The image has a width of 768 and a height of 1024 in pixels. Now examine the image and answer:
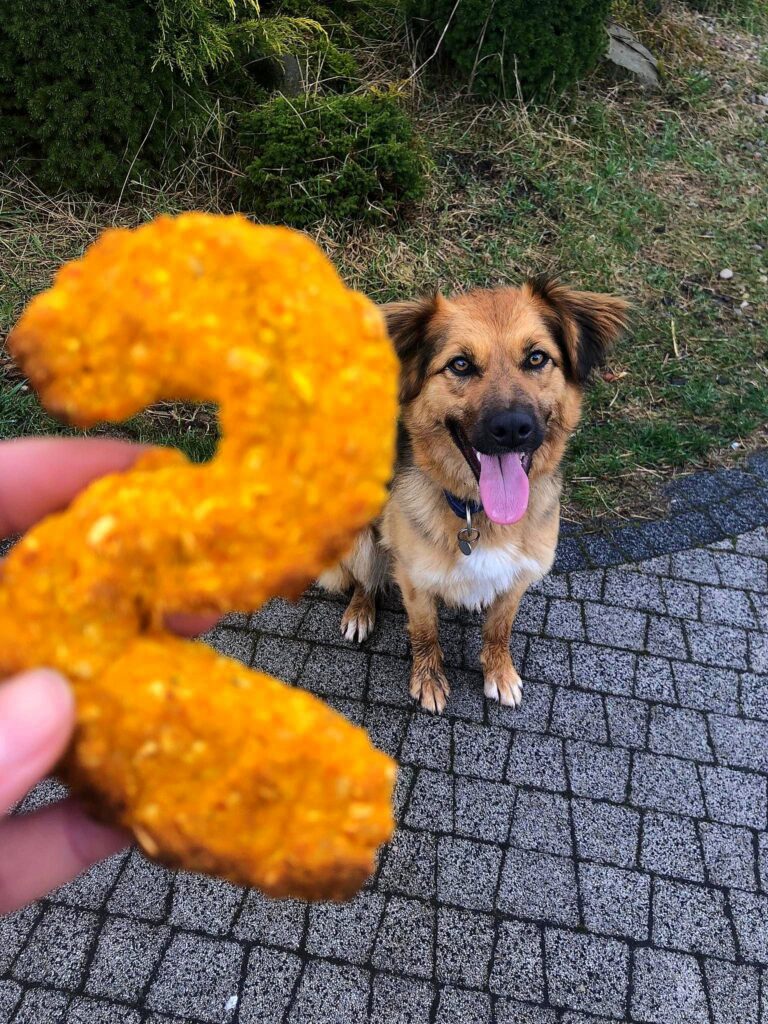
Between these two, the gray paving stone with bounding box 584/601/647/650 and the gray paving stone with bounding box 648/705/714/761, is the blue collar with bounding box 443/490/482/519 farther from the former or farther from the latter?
the gray paving stone with bounding box 648/705/714/761

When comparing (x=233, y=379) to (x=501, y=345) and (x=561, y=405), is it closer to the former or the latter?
(x=501, y=345)

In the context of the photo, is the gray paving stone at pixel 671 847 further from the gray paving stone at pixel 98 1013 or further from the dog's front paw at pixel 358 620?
the gray paving stone at pixel 98 1013

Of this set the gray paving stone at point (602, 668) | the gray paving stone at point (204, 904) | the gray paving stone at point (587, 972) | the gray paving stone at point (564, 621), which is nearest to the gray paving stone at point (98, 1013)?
the gray paving stone at point (204, 904)

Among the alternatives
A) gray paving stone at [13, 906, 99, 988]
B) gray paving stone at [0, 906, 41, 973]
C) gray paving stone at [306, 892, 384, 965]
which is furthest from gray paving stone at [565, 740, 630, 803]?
gray paving stone at [0, 906, 41, 973]

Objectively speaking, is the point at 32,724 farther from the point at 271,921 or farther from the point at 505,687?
the point at 505,687

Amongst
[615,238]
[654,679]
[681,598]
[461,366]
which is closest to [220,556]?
[461,366]

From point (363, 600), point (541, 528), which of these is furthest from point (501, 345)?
point (363, 600)
